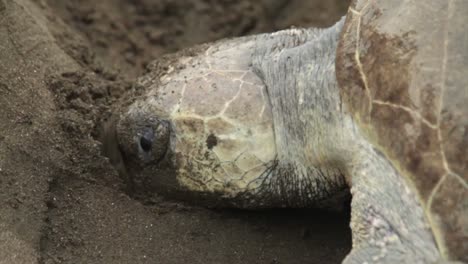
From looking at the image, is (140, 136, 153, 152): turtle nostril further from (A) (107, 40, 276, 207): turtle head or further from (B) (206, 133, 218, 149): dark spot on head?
(B) (206, 133, 218, 149): dark spot on head

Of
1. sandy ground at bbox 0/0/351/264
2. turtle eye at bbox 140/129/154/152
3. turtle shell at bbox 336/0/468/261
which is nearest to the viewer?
turtle shell at bbox 336/0/468/261

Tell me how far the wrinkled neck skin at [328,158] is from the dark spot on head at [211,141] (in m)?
0.17

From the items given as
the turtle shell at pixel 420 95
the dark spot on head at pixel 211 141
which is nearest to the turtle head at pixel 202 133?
the dark spot on head at pixel 211 141

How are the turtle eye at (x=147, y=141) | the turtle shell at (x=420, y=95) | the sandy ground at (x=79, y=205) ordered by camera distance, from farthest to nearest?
the turtle eye at (x=147, y=141) → the sandy ground at (x=79, y=205) → the turtle shell at (x=420, y=95)

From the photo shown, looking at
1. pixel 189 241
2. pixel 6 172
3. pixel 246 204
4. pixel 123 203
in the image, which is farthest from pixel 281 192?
pixel 6 172

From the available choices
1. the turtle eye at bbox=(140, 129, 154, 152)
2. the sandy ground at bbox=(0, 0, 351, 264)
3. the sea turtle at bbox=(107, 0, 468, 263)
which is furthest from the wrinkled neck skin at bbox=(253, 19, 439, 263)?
the turtle eye at bbox=(140, 129, 154, 152)

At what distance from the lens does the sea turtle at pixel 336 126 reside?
1523mm

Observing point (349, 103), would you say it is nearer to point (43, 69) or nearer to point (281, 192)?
point (281, 192)

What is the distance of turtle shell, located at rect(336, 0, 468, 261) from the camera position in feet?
4.89

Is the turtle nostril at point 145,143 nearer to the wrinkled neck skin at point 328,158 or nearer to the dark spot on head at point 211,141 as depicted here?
the dark spot on head at point 211,141

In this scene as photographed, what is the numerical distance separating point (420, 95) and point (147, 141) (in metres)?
0.82

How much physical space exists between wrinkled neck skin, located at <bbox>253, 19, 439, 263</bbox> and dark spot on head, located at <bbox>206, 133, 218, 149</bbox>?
0.17m

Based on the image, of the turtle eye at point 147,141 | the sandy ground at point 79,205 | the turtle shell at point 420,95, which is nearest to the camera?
the turtle shell at point 420,95

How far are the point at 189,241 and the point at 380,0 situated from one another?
2.72ft
